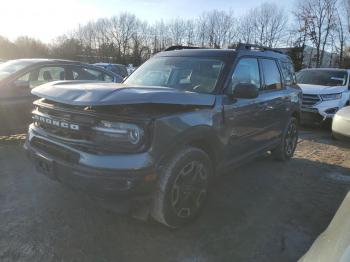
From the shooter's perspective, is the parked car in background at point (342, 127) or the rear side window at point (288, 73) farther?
the rear side window at point (288, 73)

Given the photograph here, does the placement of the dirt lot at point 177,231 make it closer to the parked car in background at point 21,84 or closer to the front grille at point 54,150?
the front grille at point 54,150

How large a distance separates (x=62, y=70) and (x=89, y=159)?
4.51 metres

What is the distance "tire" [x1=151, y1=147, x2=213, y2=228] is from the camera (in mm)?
3131

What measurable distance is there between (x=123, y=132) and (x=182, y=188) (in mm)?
911

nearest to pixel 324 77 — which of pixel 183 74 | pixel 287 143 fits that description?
pixel 287 143

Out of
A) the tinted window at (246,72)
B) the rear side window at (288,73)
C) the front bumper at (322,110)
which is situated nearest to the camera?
the tinted window at (246,72)

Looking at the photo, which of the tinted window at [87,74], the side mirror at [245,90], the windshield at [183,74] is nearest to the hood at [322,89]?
the tinted window at [87,74]

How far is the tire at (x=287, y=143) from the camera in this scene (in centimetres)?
591

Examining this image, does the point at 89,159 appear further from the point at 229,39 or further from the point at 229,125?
the point at 229,39

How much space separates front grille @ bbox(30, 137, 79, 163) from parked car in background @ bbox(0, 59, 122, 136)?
272 centimetres

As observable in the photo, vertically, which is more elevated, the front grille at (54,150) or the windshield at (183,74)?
the windshield at (183,74)

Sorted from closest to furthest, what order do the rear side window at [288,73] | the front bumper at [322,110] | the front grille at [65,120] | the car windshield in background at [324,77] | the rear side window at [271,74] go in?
the front grille at [65,120], the rear side window at [271,74], the rear side window at [288,73], the front bumper at [322,110], the car windshield in background at [324,77]

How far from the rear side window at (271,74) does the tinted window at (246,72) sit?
261 mm

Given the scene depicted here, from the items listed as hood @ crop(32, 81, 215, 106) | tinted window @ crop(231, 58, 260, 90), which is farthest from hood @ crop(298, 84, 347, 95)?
hood @ crop(32, 81, 215, 106)
